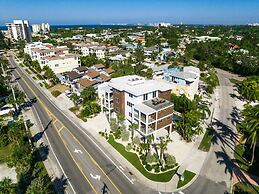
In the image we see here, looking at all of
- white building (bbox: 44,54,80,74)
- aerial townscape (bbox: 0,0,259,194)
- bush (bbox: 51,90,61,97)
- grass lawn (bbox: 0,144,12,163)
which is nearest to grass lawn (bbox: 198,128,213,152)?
aerial townscape (bbox: 0,0,259,194)

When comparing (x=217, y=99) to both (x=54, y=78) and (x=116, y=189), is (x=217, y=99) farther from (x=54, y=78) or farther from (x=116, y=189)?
(x=54, y=78)

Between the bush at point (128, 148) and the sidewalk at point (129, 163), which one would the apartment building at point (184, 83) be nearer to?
the sidewalk at point (129, 163)

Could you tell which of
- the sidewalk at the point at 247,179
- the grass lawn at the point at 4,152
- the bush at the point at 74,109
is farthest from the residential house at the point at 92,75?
the sidewalk at the point at 247,179

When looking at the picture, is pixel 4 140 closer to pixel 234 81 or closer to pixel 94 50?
pixel 234 81

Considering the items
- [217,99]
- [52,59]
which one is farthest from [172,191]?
[52,59]

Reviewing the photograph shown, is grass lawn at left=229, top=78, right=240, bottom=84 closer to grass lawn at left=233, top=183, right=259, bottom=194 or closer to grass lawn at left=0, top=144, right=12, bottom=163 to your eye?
grass lawn at left=233, top=183, right=259, bottom=194

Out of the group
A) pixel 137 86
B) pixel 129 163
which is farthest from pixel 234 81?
pixel 129 163

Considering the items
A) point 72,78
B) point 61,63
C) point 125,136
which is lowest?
point 125,136
